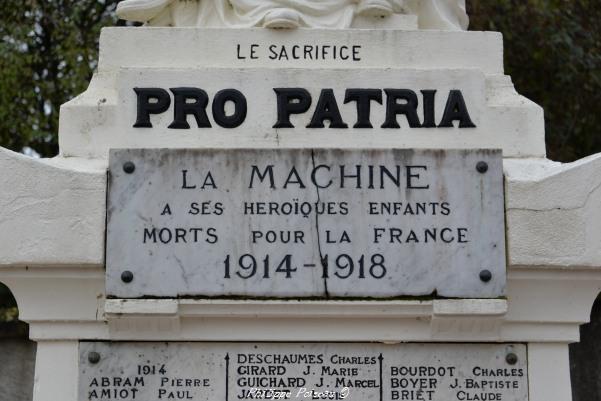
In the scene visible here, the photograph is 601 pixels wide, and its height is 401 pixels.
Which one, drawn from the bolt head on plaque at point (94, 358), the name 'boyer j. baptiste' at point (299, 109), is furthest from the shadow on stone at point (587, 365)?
the bolt head on plaque at point (94, 358)

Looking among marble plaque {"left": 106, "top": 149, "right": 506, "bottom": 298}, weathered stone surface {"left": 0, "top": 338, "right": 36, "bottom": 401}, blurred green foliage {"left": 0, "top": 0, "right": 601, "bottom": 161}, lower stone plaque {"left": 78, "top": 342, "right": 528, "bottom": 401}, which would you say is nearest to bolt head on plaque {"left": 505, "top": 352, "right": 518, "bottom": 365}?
lower stone plaque {"left": 78, "top": 342, "right": 528, "bottom": 401}

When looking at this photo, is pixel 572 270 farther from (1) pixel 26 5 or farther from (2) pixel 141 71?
(1) pixel 26 5

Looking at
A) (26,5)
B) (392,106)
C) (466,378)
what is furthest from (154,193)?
(26,5)

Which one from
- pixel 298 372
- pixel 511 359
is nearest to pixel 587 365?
pixel 511 359

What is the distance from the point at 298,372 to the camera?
632 cm

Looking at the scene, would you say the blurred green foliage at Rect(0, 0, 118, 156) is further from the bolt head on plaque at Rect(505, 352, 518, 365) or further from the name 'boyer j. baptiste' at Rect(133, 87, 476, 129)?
the bolt head on plaque at Rect(505, 352, 518, 365)

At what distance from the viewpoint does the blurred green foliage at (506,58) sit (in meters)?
12.2

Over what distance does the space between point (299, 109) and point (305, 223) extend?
0.62m

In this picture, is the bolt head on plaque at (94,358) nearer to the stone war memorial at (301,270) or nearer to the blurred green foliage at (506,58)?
the stone war memorial at (301,270)

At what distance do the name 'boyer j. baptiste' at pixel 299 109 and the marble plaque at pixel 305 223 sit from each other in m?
0.26

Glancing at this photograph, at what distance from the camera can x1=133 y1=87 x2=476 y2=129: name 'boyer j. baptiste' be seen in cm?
657

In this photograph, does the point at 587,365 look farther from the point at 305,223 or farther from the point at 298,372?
the point at 305,223

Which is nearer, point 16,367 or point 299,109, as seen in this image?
point 299,109

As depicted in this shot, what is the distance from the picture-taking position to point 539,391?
20.8 ft
